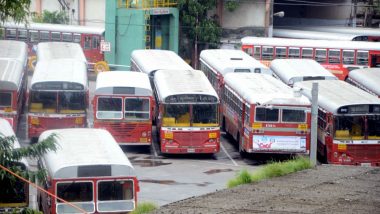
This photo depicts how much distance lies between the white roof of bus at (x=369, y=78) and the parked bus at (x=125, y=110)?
9.37m

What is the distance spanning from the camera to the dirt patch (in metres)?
13.3

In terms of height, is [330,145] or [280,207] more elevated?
[280,207]

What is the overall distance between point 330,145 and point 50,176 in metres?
11.8

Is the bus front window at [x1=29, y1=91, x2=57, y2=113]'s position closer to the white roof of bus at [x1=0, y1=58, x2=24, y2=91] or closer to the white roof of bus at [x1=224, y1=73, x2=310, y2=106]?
the white roof of bus at [x1=0, y1=58, x2=24, y2=91]

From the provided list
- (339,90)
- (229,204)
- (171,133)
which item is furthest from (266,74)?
(229,204)

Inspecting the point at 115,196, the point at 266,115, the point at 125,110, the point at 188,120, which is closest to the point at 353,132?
the point at 266,115

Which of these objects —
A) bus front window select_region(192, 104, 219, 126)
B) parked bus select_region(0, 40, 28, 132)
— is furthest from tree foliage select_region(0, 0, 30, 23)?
bus front window select_region(192, 104, 219, 126)

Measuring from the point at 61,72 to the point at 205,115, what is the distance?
5.63 meters

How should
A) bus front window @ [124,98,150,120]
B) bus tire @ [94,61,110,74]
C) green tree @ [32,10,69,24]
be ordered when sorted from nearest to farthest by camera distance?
bus front window @ [124,98,150,120] → bus tire @ [94,61,110,74] → green tree @ [32,10,69,24]

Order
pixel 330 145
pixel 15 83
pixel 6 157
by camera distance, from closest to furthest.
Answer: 1. pixel 6 157
2. pixel 330 145
3. pixel 15 83

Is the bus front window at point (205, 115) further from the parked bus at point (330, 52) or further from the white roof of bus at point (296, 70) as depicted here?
the parked bus at point (330, 52)

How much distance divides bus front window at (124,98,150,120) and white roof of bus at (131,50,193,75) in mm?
4389

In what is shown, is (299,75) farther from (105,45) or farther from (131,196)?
(131,196)

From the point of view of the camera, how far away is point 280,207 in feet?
43.8
